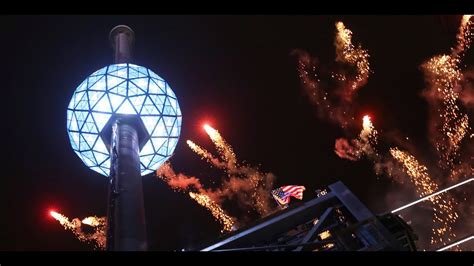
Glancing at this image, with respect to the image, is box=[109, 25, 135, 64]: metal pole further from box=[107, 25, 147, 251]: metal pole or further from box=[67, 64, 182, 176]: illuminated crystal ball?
box=[107, 25, 147, 251]: metal pole

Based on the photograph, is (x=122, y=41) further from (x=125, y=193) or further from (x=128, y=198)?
(x=128, y=198)

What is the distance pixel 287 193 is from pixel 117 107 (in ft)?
29.2

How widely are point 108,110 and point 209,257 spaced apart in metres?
15.2

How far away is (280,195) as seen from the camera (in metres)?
21.3

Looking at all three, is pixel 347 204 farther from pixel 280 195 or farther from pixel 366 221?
pixel 280 195

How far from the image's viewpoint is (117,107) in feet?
61.7

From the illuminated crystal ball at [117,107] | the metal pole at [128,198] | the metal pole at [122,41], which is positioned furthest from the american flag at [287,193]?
the metal pole at [122,41]

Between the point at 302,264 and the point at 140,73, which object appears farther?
the point at 140,73

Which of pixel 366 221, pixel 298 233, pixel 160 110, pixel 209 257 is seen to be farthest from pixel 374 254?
pixel 160 110

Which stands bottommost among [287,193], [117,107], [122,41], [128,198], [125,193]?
[128,198]

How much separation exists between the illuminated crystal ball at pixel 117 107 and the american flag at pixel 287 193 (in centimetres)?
602

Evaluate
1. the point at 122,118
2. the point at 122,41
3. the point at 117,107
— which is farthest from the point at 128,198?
the point at 122,41

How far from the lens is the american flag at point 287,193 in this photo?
2087 cm

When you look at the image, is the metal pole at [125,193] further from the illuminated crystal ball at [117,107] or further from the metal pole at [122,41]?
the metal pole at [122,41]
